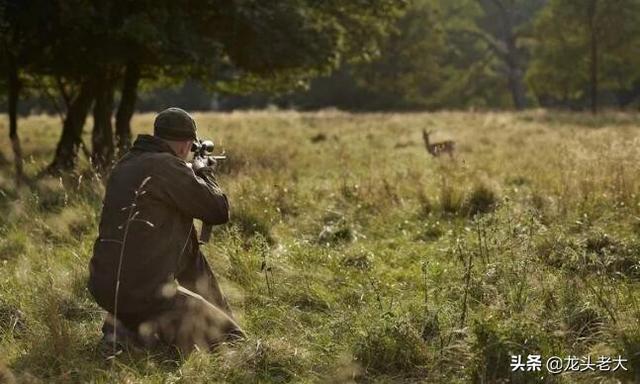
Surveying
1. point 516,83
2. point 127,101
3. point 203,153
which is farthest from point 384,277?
point 516,83

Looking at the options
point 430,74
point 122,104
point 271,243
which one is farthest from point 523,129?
point 430,74

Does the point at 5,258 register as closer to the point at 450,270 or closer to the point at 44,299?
the point at 44,299

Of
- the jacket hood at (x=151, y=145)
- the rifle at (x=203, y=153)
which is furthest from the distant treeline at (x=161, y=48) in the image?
the jacket hood at (x=151, y=145)

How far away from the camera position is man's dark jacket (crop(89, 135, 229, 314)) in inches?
177

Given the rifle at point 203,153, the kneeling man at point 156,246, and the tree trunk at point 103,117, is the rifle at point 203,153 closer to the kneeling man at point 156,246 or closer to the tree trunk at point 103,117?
the kneeling man at point 156,246

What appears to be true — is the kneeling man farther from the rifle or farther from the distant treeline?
the distant treeline

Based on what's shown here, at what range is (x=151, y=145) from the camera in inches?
182

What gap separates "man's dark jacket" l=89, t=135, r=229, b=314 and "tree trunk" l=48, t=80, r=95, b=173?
9686mm

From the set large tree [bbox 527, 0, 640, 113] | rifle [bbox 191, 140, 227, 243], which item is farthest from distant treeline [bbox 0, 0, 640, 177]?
rifle [bbox 191, 140, 227, 243]

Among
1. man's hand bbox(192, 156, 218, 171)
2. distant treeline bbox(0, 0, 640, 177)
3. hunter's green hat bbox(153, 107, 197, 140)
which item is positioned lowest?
man's hand bbox(192, 156, 218, 171)

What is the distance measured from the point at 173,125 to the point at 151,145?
0.63 feet

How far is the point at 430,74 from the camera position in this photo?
52.6 m

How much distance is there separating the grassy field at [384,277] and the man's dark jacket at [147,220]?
383 millimetres

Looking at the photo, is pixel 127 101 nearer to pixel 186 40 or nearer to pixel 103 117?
pixel 103 117
